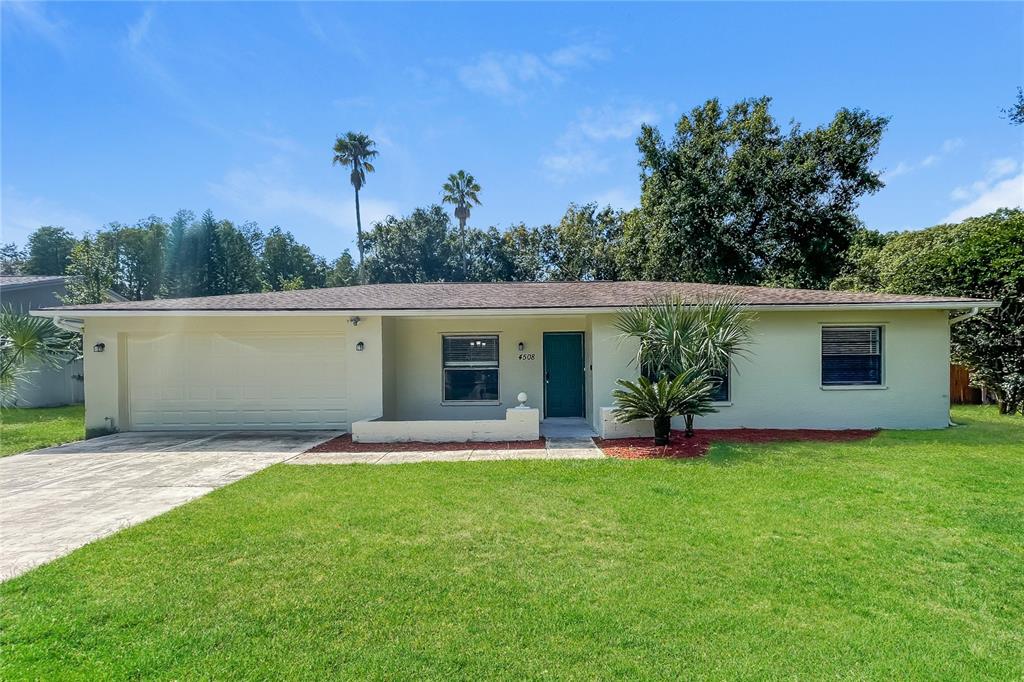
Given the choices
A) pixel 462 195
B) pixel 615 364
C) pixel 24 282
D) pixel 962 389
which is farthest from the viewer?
pixel 462 195

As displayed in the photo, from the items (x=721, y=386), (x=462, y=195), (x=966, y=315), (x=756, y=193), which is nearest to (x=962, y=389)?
(x=966, y=315)

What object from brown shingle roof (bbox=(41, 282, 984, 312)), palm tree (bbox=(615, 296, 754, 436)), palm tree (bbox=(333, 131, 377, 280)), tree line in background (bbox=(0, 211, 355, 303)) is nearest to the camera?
palm tree (bbox=(615, 296, 754, 436))

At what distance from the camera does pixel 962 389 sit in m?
14.1

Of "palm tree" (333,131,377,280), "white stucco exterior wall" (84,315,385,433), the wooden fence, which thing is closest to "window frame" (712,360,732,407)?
"white stucco exterior wall" (84,315,385,433)

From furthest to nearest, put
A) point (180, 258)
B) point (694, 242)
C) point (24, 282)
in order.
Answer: point (180, 258)
point (694, 242)
point (24, 282)

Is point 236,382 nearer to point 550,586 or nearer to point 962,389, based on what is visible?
point 550,586

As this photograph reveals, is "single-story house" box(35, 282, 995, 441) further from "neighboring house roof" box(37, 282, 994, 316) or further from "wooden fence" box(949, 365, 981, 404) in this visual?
"wooden fence" box(949, 365, 981, 404)

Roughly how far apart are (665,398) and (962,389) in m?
12.0

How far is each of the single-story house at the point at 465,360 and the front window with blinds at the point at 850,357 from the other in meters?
0.03

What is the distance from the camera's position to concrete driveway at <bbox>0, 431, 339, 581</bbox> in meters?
4.85

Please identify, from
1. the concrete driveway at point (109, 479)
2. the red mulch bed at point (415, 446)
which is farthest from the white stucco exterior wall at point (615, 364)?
the concrete driveway at point (109, 479)

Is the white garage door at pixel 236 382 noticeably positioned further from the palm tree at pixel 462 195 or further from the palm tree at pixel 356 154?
the palm tree at pixel 462 195

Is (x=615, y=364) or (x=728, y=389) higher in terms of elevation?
(x=615, y=364)

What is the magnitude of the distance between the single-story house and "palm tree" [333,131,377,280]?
2283cm
